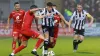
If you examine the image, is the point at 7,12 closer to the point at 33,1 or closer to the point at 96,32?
the point at 33,1

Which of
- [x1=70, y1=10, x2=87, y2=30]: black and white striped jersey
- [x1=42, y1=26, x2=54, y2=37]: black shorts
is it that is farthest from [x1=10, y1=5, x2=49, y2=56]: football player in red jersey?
[x1=70, y1=10, x2=87, y2=30]: black and white striped jersey

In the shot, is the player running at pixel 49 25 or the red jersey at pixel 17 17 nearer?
the player running at pixel 49 25

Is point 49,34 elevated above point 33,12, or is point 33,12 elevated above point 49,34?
point 33,12

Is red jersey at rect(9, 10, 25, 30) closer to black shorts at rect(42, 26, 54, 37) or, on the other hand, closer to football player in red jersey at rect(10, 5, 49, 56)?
black shorts at rect(42, 26, 54, 37)

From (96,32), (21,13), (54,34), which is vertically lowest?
(96,32)

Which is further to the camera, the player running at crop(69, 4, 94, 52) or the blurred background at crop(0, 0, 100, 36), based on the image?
the blurred background at crop(0, 0, 100, 36)

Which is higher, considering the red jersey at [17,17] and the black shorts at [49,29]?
the red jersey at [17,17]

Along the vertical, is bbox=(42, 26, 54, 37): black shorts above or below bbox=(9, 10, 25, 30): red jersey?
below

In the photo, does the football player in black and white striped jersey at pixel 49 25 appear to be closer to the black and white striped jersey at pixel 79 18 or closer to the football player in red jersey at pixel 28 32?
the football player in red jersey at pixel 28 32

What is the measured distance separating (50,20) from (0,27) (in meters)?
15.9

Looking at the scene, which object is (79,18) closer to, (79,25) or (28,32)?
(79,25)

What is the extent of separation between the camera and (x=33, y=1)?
30.1 metres

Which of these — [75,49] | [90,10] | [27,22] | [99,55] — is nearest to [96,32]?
[90,10]

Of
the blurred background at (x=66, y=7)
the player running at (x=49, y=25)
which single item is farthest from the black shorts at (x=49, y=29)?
the blurred background at (x=66, y=7)
